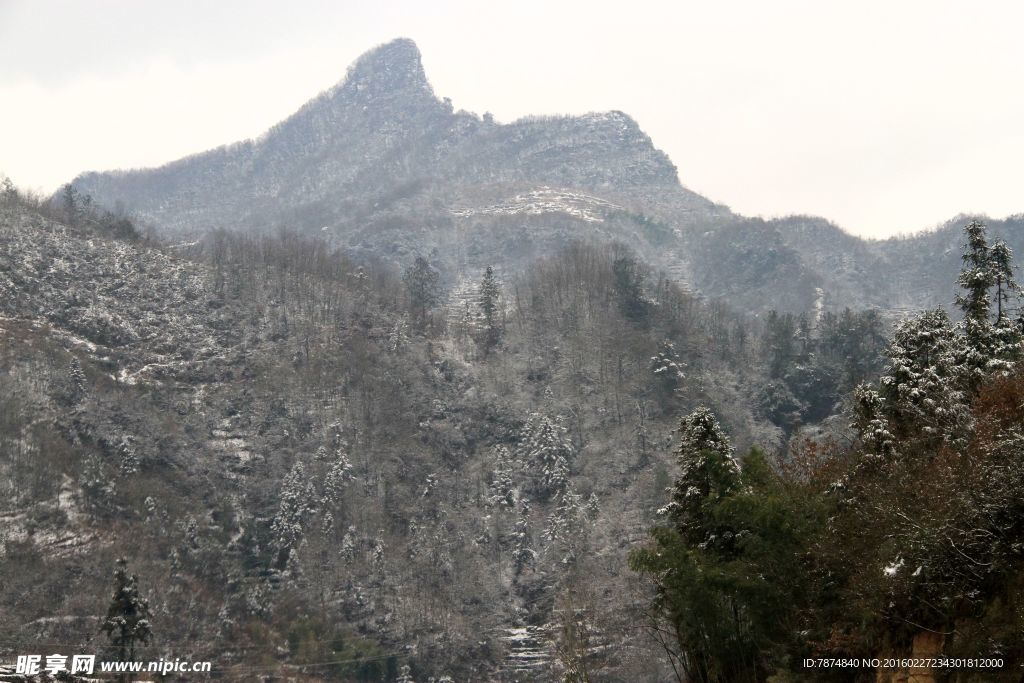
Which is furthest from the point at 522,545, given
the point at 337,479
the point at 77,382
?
the point at 77,382

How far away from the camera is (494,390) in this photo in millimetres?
131000

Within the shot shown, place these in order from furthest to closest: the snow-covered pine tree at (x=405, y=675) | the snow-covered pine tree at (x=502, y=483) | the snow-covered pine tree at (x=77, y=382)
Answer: the snow-covered pine tree at (x=77, y=382) < the snow-covered pine tree at (x=502, y=483) < the snow-covered pine tree at (x=405, y=675)

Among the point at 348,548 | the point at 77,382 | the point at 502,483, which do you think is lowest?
the point at 348,548

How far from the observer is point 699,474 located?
43.1m

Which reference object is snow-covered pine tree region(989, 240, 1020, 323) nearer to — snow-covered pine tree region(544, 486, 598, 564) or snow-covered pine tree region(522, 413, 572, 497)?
snow-covered pine tree region(544, 486, 598, 564)

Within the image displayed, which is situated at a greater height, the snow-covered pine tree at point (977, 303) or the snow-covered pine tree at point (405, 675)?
the snow-covered pine tree at point (977, 303)

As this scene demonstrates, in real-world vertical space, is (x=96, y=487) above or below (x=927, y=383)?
below

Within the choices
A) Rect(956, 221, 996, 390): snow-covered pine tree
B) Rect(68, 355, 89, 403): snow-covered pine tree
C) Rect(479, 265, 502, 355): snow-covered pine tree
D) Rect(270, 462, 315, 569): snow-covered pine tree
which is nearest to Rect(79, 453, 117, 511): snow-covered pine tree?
Rect(68, 355, 89, 403): snow-covered pine tree

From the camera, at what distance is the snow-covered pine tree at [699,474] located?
4203 cm

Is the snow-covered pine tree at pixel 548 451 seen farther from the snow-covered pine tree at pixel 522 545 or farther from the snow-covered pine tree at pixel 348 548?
the snow-covered pine tree at pixel 348 548

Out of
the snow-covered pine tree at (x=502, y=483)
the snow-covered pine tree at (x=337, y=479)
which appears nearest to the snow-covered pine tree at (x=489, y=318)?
the snow-covered pine tree at (x=502, y=483)

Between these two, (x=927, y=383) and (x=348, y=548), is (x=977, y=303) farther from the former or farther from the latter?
(x=348, y=548)

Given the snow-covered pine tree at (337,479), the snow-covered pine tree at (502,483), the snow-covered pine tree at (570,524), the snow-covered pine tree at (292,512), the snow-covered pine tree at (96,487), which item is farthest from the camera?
the snow-covered pine tree at (502,483)

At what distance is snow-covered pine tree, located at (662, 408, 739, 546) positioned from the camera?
1655 inches
